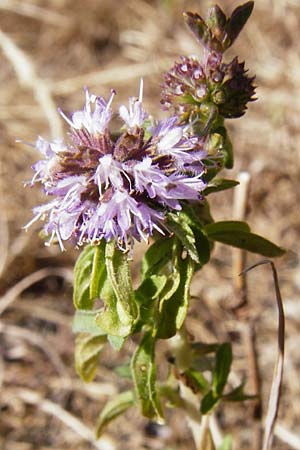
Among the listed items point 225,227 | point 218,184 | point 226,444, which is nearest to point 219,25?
point 218,184

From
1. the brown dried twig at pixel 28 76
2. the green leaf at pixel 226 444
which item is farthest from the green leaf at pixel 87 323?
the brown dried twig at pixel 28 76

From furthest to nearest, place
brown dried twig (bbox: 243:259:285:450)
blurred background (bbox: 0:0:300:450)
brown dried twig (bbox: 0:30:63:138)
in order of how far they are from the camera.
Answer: brown dried twig (bbox: 0:30:63:138)
blurred background (bbox: 0:0:300:450)
brown dried twig (bbox: 243:259:285:450)

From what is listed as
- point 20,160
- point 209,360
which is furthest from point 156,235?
point 20,160

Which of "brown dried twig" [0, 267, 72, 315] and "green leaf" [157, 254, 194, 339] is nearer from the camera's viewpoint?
"green leaf" [157, 254, 194, 339]

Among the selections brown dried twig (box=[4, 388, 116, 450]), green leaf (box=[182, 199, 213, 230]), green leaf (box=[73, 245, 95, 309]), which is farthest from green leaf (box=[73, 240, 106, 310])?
brown dried twig (box=[4, 388, 116, 450])

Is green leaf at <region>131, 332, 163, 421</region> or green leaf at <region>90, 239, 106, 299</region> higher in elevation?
green leaf at <region>90, 239, 106, 299</region>

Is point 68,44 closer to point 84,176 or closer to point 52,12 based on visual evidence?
point 52,12

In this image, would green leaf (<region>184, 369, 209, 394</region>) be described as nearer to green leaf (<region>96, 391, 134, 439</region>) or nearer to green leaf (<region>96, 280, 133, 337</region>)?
green leaf (<region>96, 391, 134, 439</region>)

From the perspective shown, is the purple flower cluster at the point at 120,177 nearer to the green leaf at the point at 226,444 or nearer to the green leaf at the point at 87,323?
the green leaf at the point at 87,323
